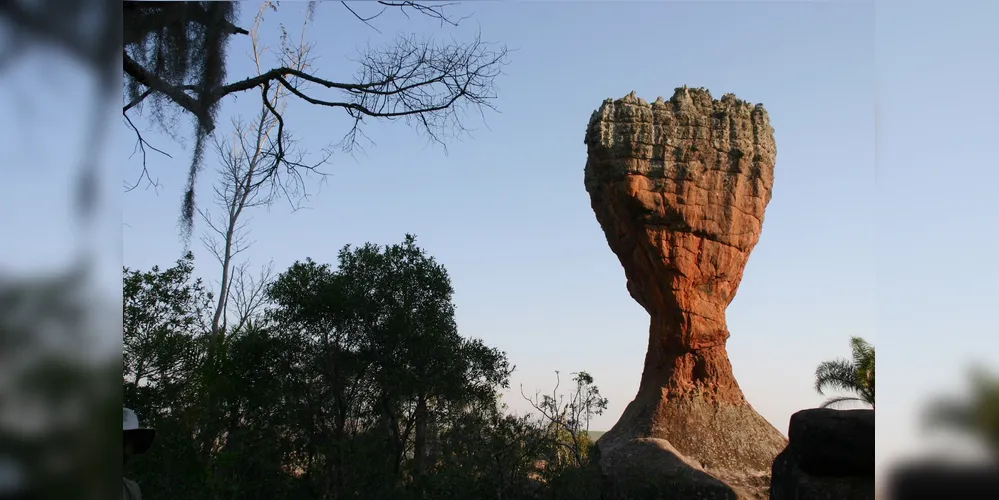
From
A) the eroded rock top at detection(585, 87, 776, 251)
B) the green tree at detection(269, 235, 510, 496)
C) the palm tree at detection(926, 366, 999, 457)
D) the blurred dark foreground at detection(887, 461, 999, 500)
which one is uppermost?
the eroded rock top at detection(585, 87, 776, 251)

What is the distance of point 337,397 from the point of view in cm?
987

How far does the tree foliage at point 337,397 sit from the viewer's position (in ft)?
25.6

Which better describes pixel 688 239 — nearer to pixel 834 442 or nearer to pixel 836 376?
pixel 836 376

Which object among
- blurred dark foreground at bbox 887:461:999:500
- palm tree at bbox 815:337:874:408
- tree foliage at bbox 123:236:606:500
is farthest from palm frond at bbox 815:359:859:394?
blurred dark foreground at bbox 887:461:999:500

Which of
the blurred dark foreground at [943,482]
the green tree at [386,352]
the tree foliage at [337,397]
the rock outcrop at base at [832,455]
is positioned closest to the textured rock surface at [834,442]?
the rock outcrop at base at [832,455]

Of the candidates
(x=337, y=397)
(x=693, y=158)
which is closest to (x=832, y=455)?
(x=337, y=397)

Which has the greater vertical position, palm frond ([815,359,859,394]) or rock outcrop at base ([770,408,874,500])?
palm frond ([815,359,859,394])

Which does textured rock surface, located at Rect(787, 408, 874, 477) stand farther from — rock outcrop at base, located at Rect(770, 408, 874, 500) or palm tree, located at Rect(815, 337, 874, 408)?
palm tree, located at Rect(815, 337, 874, 408)

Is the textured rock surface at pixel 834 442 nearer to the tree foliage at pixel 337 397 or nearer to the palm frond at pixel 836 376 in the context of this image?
the tree foliage at pixel 337 397

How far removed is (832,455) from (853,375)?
982cm

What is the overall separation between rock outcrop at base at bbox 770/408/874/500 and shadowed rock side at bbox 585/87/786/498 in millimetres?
7480

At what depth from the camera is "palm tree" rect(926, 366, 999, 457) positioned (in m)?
1.79

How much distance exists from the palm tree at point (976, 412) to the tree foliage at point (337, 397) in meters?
5.67

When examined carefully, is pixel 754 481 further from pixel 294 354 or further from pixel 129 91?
pixel 129 91
